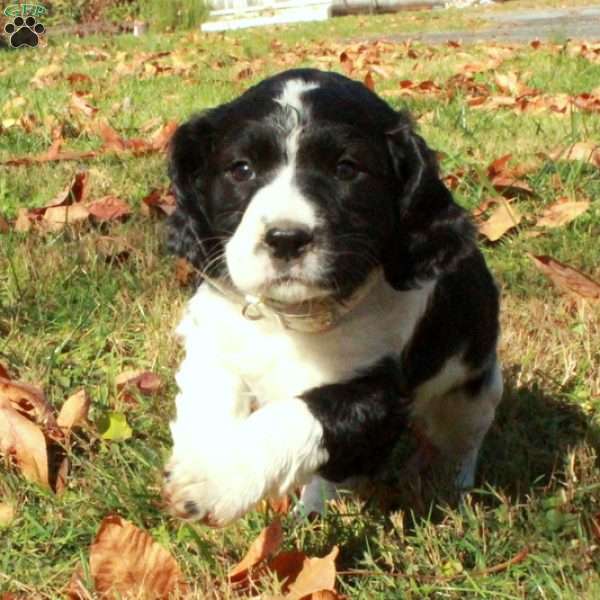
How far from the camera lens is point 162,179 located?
4809 millimetres

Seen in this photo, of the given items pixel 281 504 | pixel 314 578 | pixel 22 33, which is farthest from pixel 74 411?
pixel 22 33

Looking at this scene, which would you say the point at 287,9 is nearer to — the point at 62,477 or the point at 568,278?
the point at 568,278

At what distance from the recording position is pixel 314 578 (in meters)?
2.12

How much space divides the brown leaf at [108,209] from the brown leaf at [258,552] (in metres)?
2.33

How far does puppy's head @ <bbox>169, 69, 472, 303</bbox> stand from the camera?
2.21 metres

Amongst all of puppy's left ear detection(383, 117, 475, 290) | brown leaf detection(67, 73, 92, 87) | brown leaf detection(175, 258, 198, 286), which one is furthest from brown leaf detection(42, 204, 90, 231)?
brown leaf detection(67, 73, 92, 87)

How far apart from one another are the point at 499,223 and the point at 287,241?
216 cm

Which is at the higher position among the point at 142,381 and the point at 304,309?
the point at 304,309

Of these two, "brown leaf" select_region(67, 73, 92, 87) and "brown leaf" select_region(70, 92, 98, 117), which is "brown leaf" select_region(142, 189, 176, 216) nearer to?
"brown leaf" select_region(70, 92, 98, 117)

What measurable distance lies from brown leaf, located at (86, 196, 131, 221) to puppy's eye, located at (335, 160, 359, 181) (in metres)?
2.04

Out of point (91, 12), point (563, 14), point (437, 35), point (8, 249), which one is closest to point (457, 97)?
point (8, 249)

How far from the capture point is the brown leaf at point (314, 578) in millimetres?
2080

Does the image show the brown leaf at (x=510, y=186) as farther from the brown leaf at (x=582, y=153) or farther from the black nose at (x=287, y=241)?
the black nose at (x=287, y=241)

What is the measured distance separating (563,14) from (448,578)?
60.9ft
